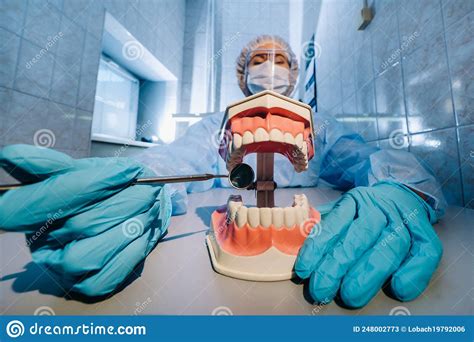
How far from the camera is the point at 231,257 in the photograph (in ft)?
1.21

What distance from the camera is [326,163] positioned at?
112 cm

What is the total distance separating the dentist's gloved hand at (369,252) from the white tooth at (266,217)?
0.25 ft

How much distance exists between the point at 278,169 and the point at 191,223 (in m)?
0.73

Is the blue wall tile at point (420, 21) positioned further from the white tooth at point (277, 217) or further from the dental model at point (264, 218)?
the white tooth at point (277, 217)

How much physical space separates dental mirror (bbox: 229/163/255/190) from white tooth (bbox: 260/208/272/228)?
0.34ft

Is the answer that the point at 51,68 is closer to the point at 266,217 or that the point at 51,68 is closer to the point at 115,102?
the point at 115,102

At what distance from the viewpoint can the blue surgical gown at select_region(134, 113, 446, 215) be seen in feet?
1.98

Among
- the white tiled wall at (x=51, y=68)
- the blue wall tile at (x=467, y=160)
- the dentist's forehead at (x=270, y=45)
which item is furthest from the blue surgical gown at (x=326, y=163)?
the white tiled wall at (x=51, y=68)

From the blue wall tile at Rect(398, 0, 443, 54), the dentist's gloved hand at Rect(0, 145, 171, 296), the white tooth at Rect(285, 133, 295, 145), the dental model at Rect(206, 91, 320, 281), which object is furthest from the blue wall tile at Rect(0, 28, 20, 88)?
the blue wall tile at Rect(398, 0, 443, 54)

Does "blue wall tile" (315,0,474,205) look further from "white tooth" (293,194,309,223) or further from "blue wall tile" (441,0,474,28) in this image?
"white tooth" (293,194,309,223)

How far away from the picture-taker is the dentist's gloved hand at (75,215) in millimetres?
278

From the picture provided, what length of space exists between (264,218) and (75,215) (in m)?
0.30
